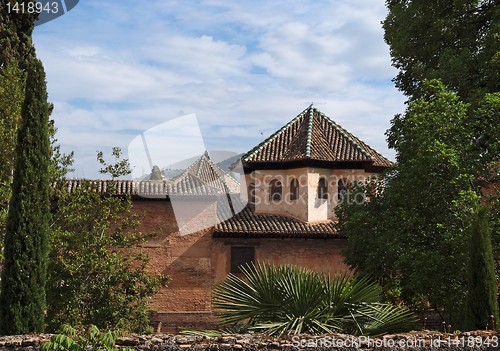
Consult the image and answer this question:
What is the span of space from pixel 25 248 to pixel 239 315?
5332 millimetres

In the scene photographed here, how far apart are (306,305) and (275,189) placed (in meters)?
14.1

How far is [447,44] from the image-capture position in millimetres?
18359

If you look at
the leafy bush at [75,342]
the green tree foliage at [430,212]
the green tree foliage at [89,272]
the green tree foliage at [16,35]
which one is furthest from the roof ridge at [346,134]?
the leafy bush at [75,342]

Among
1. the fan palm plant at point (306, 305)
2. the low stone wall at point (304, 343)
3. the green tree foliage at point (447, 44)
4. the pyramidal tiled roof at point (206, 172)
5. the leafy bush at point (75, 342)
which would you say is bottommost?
the low stone wall at point (304, 343)

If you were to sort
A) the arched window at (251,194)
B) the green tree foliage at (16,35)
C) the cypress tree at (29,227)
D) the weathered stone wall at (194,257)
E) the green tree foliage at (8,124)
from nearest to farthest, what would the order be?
the cypress tree at (29,227), the green tree foliage at (8,124), the green tree foliage at (16,35), the weathered stone wall at (194,257), the arched window at (251,194)

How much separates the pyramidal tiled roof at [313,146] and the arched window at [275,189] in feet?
3.70

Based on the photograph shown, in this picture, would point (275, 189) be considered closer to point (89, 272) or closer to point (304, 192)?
point (304, 192)

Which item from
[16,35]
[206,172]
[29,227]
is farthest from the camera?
[206,172]

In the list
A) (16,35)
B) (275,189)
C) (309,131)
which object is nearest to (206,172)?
(275,189)

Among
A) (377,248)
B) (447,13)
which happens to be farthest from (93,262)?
(447,13)

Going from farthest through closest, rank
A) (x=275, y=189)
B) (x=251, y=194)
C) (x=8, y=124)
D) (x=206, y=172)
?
(x=206, y=172)
(x=251, y=194)
(x=275, y=189)
(x=8, y=124)

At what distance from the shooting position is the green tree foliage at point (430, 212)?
1285 centimetres

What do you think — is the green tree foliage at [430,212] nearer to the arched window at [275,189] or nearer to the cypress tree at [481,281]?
the cypress tree at [481,281]

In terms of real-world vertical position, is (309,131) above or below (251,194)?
above
